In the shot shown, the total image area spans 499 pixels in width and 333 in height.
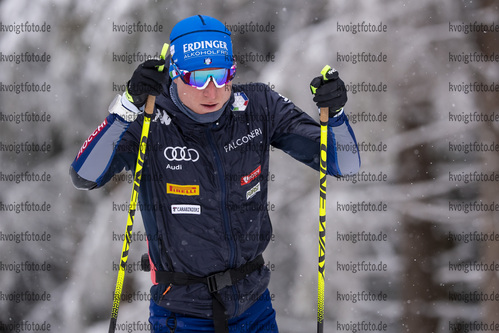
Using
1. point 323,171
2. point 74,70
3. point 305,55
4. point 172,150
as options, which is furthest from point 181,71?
point 74,70

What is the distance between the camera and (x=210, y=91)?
2918mm

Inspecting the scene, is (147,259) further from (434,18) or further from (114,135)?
(434,18)

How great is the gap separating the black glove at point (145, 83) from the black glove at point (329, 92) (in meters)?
0.71

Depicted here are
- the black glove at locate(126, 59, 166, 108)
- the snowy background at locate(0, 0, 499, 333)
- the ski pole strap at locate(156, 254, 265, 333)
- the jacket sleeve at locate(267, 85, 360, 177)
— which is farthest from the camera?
the snowy background at locate(0, 0, 499, 333)

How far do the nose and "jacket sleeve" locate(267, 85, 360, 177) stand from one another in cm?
37

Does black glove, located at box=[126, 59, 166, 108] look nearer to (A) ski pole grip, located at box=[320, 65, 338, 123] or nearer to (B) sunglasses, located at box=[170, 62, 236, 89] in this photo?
(B) sunglasses, located at box=[170, 62, 236, 89]

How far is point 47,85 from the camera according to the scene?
7000 mm

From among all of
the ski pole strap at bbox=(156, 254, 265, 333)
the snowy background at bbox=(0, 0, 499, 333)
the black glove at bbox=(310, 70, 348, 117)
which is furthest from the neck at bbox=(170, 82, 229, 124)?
the snowy background at bbox=(0, 0, 499, 333)

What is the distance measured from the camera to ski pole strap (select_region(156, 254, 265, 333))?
2.88 meters

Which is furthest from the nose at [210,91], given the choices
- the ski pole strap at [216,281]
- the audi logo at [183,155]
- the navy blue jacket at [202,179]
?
the ski pole strap at [216,281]

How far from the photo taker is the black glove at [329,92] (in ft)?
9.53

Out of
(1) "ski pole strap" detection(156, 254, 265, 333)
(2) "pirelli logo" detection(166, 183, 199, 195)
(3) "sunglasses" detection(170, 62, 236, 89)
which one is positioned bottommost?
(1) "ski pole strap" detection(156, 254, 265, 333)

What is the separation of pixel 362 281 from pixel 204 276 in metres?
3.93

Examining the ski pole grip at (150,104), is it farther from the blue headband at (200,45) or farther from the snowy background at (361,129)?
the snowy background at (361,129)
